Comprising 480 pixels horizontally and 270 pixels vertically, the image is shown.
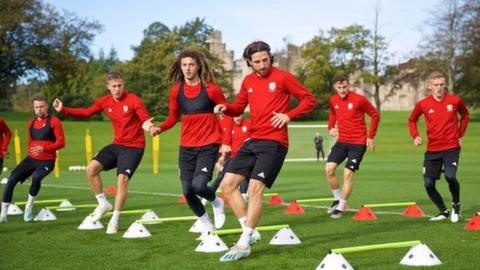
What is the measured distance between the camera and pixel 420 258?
7395 millimetres

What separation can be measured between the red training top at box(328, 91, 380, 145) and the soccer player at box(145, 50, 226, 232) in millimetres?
3639

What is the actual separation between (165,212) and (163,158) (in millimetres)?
34157

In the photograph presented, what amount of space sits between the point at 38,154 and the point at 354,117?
5.48m

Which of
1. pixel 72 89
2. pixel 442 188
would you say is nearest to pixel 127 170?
pixel 442 188

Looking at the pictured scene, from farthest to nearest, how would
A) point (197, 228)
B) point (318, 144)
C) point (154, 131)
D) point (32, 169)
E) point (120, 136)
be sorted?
point (318, 144), point (32, 169), point (120, 136), point (197, 228), point (154, 131)

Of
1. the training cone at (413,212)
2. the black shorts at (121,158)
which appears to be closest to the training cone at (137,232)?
the black shorts at (121,158)

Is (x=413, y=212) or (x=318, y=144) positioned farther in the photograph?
(x=318, y=144)

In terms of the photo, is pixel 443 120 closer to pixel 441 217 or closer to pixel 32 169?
pixel 441 217

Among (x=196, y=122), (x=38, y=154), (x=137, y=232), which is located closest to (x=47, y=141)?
(x=38, y=154)

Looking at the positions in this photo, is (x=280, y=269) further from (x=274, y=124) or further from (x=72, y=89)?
(x=72, y=89)

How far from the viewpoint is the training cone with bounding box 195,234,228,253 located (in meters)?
8.59

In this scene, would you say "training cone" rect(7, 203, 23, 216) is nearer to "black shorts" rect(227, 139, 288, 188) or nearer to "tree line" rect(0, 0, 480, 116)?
"black shorts" rect(227, 139, 288, 188)

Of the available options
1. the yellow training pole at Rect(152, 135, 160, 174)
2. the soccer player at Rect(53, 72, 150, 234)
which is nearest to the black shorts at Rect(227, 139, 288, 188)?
the soccer player at Rect(53, 72, 150, 234)

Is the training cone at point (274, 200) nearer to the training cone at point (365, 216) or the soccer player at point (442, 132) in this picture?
the training cone at point (365, 216)
